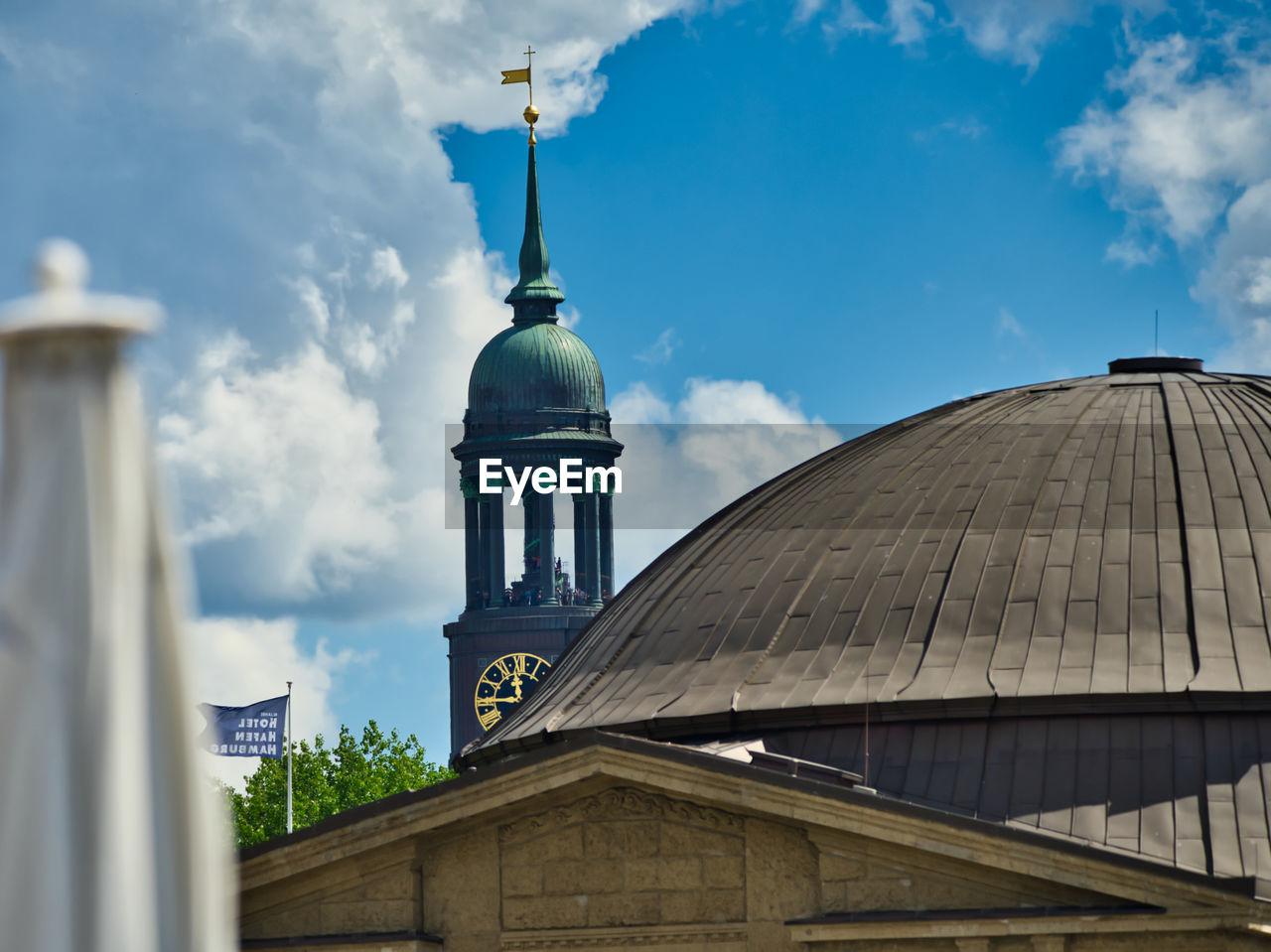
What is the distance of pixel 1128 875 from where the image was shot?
83.8 ft

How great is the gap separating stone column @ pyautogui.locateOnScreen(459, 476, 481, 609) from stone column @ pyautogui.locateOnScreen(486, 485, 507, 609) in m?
0.75

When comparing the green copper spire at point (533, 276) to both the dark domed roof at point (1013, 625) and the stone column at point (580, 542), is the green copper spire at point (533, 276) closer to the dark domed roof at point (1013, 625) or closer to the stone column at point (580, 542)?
the stone column at point (580, 542)

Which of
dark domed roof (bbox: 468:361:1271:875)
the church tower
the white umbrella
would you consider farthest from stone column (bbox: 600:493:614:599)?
the white umbrella

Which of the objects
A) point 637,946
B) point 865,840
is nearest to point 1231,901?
point 865,840

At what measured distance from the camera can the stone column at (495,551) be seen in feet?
495

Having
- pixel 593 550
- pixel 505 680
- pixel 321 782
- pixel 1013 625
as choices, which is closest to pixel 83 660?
pixel 1013 625

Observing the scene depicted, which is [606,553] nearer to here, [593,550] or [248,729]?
[593,550]

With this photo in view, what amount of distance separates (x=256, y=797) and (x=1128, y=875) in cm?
8051

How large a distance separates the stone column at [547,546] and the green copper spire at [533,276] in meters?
17.6

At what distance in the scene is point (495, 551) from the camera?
496 feet

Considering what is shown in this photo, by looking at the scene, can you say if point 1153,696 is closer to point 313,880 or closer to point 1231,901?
point 1231,901


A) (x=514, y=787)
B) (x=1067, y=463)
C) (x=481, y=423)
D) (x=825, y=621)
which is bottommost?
(x=514, y=787)

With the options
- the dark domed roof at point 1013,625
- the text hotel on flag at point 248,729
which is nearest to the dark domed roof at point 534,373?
the text hotel on flag at point 248,729

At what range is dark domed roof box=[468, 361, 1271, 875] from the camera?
32750 mm
